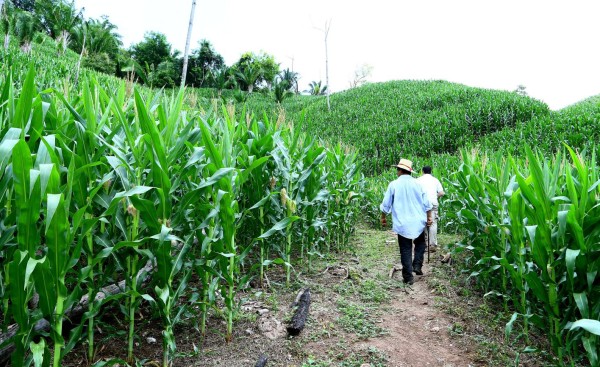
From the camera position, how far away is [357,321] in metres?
3.46

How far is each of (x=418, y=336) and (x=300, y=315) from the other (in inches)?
47.0

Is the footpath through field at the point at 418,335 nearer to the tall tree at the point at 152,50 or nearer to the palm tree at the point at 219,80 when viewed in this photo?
the palm tree at the point at 219,80

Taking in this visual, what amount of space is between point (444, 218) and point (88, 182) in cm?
809

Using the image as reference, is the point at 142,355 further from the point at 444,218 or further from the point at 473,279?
the point at 444,218

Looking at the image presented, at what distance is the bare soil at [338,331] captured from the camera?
262cm

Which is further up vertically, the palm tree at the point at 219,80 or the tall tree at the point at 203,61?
the tall tree at the point at 203,61

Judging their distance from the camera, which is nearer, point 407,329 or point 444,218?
point 407,329

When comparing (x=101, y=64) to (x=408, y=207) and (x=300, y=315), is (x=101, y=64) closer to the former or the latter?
(x=408, y=207)

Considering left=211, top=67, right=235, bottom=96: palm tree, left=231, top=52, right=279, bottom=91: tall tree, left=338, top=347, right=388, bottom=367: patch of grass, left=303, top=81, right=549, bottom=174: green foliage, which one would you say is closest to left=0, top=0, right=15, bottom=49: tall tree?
left=303, top=81, right=549, bottom=174: green foliage

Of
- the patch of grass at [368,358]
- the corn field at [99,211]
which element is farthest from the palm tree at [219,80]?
the patch of grass at [368,358]

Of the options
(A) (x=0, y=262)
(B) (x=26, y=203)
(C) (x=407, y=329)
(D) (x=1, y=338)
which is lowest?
(C) (x=407, y=329)

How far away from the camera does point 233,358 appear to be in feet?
8.67

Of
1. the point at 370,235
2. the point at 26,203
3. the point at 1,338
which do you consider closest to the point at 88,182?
the point at 26,203

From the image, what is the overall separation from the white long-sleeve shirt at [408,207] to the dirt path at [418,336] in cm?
91
